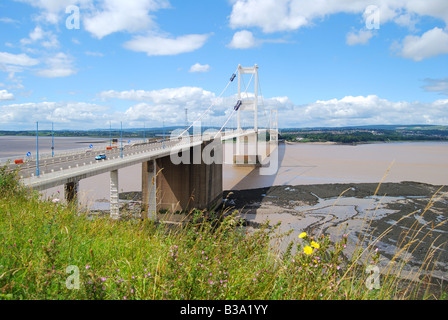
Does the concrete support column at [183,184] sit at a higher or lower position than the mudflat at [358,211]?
higher

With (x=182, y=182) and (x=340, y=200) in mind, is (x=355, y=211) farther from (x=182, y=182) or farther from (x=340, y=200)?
(x=182, y=182)

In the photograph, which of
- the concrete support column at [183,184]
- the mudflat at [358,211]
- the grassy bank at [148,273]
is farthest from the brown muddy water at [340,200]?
the grassy bank at [148,273]

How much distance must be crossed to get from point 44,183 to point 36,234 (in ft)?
29.7

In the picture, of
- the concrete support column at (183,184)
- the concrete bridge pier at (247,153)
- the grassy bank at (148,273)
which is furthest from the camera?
the concrete bridge pier at (247,153)

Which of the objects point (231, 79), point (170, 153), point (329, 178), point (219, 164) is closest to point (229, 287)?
point (170, 153)

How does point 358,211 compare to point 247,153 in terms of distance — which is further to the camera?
point 247,153

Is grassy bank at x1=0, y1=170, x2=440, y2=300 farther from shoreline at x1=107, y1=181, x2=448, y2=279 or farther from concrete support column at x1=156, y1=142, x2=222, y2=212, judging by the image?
concrete support column at x1=156, y1=142, x2=222, y2=212

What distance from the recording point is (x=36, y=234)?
3.20 m

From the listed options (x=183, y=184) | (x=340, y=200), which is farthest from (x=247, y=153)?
(x=183, y=184)

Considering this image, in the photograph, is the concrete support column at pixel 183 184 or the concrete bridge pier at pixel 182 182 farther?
the concrete support column at pixel 183 184

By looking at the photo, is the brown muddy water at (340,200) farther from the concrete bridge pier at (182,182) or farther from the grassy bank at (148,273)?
the grassy bank at (148,273)

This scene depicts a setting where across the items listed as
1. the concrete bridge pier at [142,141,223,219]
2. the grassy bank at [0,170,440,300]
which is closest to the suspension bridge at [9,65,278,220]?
the concrete bridge pier at [142,141,223,219]

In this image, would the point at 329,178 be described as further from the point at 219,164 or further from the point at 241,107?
the point at 241,107
